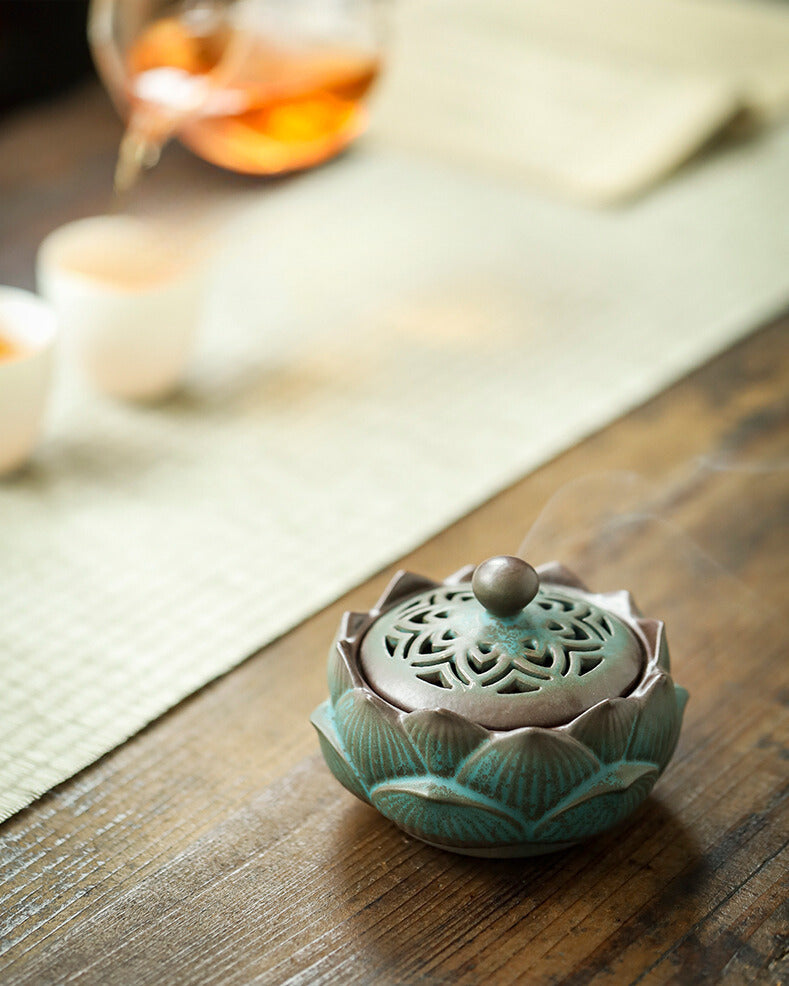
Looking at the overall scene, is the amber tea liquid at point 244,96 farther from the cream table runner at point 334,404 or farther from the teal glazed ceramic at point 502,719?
the teal glazed ceramic at point 502,719

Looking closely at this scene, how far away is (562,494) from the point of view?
870 mm

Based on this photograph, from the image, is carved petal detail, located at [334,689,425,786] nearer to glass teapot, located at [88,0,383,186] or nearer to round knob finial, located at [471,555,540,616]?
round knob finial, located at [471,555,540,616]

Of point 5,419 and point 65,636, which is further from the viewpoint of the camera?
point 5,419

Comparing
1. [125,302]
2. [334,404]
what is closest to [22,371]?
[125,302]

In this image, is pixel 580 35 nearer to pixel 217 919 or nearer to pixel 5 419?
pixel 5 419

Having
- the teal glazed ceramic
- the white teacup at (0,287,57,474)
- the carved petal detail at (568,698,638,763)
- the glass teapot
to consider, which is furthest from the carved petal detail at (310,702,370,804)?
the glass teapot

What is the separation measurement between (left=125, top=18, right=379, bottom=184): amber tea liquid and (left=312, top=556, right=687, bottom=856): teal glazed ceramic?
2.62 feet

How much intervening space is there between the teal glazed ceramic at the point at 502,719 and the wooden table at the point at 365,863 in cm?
3

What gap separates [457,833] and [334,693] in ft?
0.27

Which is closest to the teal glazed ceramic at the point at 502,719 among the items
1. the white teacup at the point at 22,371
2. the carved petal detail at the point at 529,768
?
the carved petal detail at the point at 529,768

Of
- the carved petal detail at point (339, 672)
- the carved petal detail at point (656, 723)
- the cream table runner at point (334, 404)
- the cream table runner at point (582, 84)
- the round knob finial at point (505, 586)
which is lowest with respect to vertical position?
the cream table runner at point (334, 404)

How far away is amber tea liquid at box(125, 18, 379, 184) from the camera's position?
119 cm

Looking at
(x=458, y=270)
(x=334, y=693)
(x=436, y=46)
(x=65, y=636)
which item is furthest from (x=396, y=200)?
(x=334, y=693)

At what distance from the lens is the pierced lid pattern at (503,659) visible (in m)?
0.51
